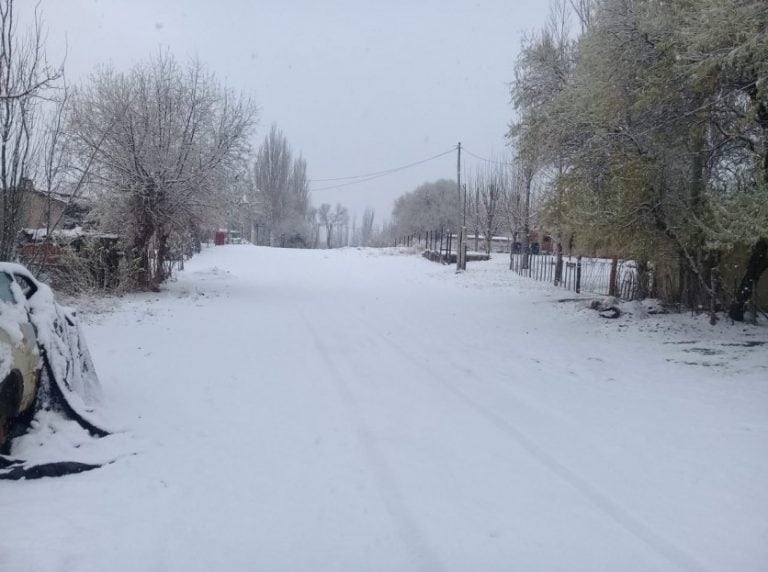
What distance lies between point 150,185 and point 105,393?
10260 millimetres

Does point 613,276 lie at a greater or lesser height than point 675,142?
lesser

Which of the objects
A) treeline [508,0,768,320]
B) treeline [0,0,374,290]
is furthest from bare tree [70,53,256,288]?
treeline [508,0,768,320]

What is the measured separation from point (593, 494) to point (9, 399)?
14.0ft

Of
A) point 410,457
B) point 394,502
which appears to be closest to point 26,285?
point 410,457

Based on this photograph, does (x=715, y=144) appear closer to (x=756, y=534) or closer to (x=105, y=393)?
(x=756, y=534)

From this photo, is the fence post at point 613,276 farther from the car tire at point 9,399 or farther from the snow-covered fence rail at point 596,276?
the car tire at point 9,399

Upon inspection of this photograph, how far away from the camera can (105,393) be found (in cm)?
663

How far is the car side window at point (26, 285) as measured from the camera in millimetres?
5383

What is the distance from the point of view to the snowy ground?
11.7 feet

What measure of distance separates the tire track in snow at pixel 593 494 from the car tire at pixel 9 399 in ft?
13.4

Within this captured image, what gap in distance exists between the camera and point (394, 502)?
418 centimetres

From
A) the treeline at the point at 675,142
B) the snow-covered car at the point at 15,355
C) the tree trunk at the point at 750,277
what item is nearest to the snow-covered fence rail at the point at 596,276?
the treeline at the point at 675,142

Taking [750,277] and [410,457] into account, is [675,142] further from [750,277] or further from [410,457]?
[410,457]

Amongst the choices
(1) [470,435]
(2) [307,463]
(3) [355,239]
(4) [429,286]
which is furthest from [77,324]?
(3) [355,239]
